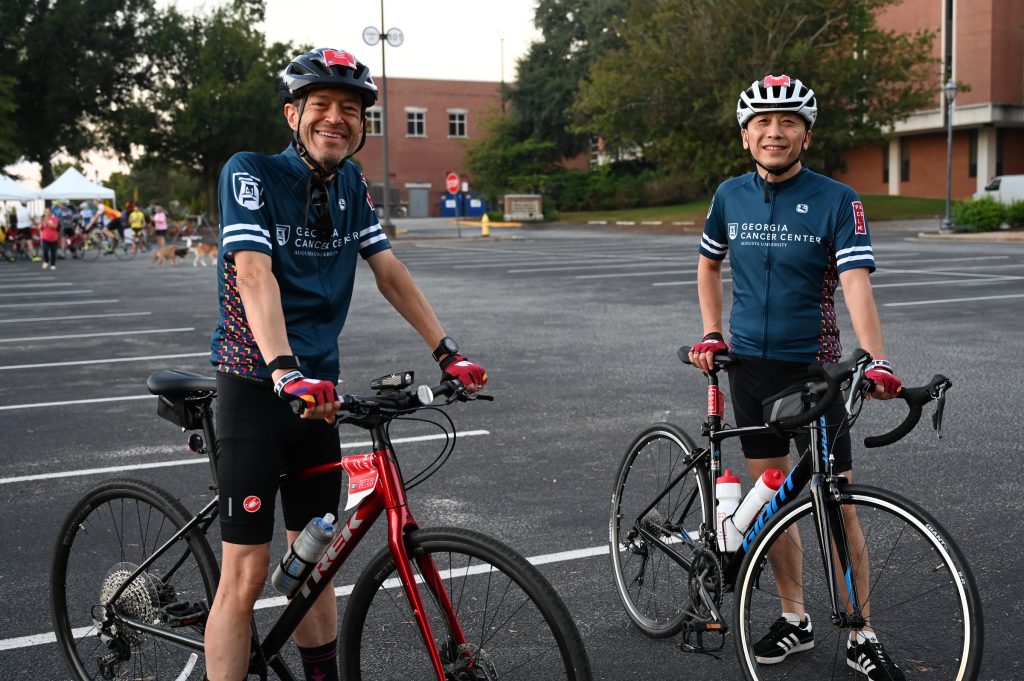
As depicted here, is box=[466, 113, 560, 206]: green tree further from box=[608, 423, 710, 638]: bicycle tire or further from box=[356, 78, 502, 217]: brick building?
box=[608, 423, 710, 638]: bicycle tire

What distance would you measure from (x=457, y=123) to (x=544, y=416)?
7848 centimetres

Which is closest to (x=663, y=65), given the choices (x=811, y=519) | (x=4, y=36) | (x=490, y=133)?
(x=490, y=133)

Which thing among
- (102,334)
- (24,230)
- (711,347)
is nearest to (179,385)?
(711,347)

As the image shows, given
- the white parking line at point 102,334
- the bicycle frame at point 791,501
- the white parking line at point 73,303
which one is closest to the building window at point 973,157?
the white parking line at point 73,303

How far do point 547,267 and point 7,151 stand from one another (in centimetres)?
2571

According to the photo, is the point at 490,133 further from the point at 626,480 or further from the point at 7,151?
the point at 626,480

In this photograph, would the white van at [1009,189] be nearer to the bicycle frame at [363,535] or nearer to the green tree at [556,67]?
the green tree at [556,67]

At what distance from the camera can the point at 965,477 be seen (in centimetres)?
636

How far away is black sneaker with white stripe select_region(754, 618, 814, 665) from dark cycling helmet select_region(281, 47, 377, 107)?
228cm

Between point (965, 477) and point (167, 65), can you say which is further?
point (167, 65)

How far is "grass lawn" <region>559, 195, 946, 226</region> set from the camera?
4919cm

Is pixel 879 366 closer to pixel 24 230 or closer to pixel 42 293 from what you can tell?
pixel 42 293

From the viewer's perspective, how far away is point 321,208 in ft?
9.86

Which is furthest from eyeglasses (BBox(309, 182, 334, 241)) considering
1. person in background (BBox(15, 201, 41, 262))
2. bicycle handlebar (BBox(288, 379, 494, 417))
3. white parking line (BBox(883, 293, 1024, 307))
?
person in background (BBox(15, 201, 41, 262))
